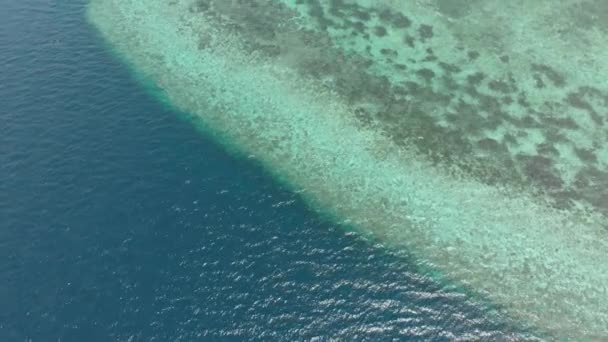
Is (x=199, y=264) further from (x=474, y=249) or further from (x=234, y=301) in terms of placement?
(x=474, y=249)

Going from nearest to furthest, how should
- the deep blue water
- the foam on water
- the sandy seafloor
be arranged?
the deep blue water, the sandy seafloor, the foam on water

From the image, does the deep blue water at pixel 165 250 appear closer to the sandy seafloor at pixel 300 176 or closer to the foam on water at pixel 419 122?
the sandy seafloor at pixel 300 176

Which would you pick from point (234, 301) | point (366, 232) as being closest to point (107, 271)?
point (234, 301)

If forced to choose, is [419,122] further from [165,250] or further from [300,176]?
[165,250]

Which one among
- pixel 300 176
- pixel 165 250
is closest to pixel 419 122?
pixel 300 176

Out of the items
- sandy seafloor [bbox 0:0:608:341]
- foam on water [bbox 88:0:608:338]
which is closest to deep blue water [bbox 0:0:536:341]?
sandy seafloor [bbox 0:0:608:341]

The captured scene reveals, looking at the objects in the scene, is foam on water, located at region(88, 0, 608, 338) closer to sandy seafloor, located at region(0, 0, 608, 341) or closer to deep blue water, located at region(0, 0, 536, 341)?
sandy seafloor, located at region(0, 0, 608, 341)
